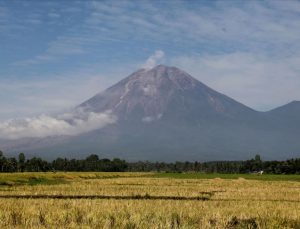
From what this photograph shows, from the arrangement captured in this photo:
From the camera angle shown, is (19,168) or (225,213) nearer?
(225,213)

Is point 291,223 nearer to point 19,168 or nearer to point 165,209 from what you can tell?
point 165,209

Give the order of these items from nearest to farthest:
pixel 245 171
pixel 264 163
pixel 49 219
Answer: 1. pixel 49 219
2. pixel 264 163
3. pixel 245 171

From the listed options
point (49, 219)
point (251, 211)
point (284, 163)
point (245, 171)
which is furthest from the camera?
point (245, 171)

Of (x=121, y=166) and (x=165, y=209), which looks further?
(x=121, y=166)

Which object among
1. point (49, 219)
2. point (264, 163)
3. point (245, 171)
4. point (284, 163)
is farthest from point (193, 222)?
point (245, 171)

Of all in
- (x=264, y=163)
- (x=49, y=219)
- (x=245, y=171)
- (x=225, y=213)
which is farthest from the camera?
(x=245, y=171)

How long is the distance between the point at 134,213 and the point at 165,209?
109 inches

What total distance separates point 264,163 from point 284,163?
53.2 ft

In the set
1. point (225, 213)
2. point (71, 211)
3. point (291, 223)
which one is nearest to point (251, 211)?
point (225, 213)

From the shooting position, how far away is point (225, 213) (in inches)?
848

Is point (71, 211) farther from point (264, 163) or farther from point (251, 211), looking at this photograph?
point (264, 163)

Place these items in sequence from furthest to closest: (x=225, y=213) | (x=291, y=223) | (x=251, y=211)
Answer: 1. (x=251, y=211)
2. (x=225, y=213)
3. (x=291, y=223)

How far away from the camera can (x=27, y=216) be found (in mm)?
19344

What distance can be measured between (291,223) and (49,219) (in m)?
8.82
